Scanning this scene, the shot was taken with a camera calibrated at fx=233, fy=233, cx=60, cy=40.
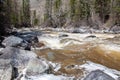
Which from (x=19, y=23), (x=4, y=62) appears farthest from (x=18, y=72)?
(x=19, y=23)

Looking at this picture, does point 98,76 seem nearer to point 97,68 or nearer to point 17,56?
point 97,68

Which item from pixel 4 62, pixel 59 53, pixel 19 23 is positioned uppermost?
pixel 4 62

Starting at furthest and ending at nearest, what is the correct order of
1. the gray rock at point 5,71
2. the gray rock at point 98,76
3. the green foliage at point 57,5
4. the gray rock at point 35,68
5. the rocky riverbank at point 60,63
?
1. the green foliage at point 57,5
2. the gray rock at point 35,68
3. the rocky riverbank at point 60,63
4. the gray rock at point 5,71
5. the gray rock at point 98,76

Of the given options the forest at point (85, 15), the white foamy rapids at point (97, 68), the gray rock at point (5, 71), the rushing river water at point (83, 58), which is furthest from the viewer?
the forest at point (85, 15)

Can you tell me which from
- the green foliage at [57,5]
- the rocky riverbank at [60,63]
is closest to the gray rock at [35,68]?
the rocky riverbank at [60,63]

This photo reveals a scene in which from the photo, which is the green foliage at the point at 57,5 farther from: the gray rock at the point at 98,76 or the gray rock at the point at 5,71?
the gray rock at the point at 98,76

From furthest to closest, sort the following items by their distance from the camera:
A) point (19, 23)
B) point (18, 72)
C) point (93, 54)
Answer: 1. point (19, 23)
2. point (93, 54)
3. point (18, 72)

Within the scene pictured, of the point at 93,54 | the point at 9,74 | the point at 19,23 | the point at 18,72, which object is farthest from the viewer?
the point at 19,23

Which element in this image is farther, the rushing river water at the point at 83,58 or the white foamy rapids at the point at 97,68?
the rushing river water at the point at 83,58

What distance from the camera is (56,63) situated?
1503 centimetres

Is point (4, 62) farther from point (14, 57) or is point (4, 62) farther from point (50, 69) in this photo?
point (50, 69)

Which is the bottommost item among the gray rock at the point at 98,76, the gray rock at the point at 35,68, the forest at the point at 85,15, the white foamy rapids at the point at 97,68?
the forest at the point at 85,15

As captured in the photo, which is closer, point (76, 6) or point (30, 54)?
point (30, 54)

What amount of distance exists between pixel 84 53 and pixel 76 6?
45449 millimetres
